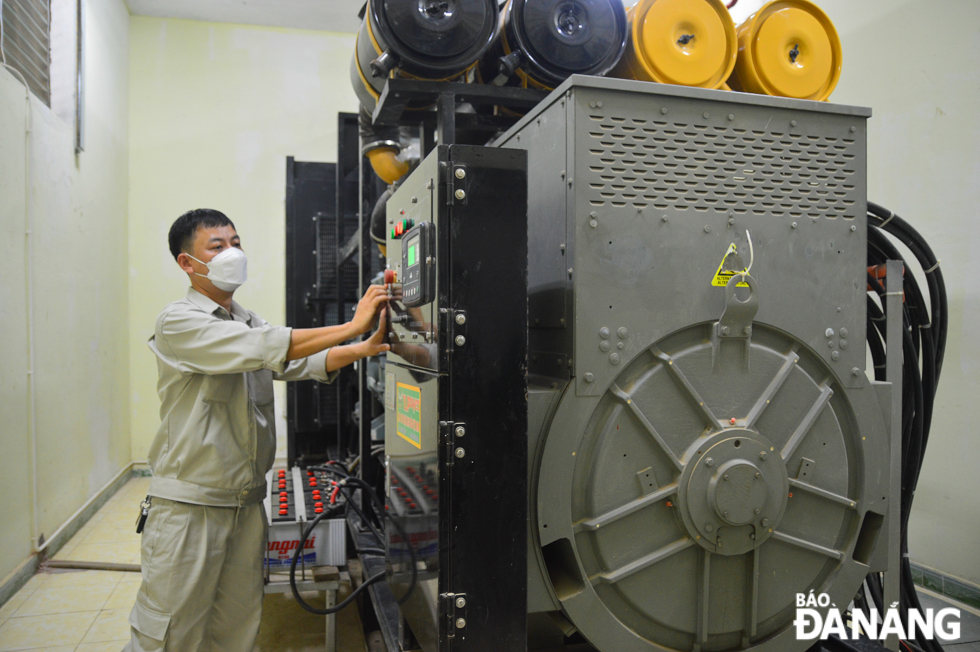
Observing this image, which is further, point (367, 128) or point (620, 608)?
point (367, 128)

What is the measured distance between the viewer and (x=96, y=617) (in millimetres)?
3096

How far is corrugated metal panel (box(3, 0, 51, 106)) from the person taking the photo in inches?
137

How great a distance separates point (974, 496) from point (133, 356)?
20.3 feet

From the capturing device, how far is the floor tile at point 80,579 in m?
3.43

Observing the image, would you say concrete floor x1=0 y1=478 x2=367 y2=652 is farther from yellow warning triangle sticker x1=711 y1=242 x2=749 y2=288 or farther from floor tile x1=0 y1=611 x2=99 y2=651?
yellow warning triangle sticker x1=711 y1=242 x2=749 y2=288

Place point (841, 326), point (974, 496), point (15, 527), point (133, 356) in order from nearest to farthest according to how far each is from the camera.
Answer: point (841, 326) → point (974, 496) → point (15, 527) → point (133, 356)

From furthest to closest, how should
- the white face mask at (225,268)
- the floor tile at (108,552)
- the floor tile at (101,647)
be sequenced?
the floor tile at (108,552) → the floor tile at (101,647) → the white face mask at (225,268)

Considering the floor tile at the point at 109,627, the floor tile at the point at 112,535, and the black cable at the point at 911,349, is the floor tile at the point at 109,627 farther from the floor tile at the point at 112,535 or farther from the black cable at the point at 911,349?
the black cable at the point at 911,349

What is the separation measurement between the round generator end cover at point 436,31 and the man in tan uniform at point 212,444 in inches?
27.2

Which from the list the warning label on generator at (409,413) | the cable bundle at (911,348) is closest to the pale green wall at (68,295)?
the warning label on generator at (409,413)

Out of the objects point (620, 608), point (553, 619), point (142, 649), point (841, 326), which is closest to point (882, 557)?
point (841, 326)

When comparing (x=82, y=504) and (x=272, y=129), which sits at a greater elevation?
(x=272, y=129)

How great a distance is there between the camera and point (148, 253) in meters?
6.04

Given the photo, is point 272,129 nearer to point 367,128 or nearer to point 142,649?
point 367,128
